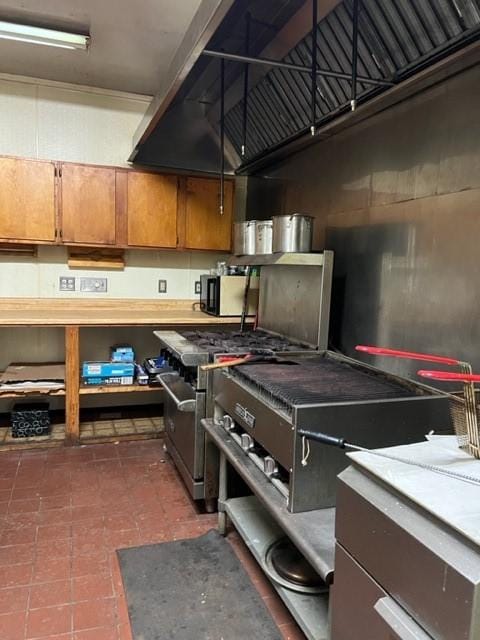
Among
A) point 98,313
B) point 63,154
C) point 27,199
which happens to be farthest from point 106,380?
point 63,154

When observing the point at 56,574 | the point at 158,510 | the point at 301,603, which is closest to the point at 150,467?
the point at 158,510

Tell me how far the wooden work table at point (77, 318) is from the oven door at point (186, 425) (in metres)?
0.63

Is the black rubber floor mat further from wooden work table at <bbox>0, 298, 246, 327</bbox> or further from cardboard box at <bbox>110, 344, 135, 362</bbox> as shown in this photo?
cardboard box at <bbox>110, 344, 135, 362</bbox>

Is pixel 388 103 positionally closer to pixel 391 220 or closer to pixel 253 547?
pixel 391 220

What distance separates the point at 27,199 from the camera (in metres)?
3.46

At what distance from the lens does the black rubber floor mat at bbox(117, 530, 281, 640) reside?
1694mm

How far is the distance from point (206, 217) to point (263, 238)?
1178mm

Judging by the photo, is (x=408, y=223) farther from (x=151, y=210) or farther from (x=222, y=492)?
(x=151, y=210)

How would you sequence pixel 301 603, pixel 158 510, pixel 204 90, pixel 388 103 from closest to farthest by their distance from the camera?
pixel 301 603 < pixel 388 103 < pixel 158 510 < pixel 204 90

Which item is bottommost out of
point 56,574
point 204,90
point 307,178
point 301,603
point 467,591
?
point 56,574

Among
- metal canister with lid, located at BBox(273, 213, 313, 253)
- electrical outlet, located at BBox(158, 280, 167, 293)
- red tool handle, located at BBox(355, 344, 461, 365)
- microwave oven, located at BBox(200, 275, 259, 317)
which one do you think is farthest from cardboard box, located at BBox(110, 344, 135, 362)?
red tool handle, located at BBox(355, 344, 461, 365)

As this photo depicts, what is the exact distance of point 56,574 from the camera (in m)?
2.00

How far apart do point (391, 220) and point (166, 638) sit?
6.55 feet

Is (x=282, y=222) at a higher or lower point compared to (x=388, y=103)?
lower
